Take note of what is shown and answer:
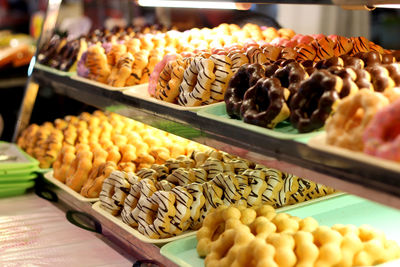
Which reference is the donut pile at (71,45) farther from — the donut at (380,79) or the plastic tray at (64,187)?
the donut at (380,79)

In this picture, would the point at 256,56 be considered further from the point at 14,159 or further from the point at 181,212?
the point at 14,159

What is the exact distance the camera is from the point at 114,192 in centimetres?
230

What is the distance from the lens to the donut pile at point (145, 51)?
2434 mm

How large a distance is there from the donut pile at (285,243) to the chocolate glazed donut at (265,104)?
327 mm

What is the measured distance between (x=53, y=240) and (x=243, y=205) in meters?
0.84

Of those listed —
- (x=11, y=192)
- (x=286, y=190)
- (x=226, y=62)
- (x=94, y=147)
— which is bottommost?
(x=11, y=192)

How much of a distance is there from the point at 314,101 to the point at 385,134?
28 cm

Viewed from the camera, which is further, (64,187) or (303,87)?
(64,187)

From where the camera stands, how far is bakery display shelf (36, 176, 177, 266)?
1.95 meters

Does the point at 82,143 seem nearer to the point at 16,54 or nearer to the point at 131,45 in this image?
the point at 131,45

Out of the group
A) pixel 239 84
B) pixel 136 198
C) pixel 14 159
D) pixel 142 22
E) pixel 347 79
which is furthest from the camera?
pixel 142 22

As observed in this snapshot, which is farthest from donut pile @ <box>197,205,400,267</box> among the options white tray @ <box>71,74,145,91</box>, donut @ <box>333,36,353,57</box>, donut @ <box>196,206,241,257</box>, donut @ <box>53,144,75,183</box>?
donut @ <box>53,144,75,183</box>

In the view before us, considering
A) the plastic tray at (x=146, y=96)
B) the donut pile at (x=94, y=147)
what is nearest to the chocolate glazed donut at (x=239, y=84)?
the plastic tray at (x=146, y=96)

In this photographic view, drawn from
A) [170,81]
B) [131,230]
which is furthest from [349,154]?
[131,230]
